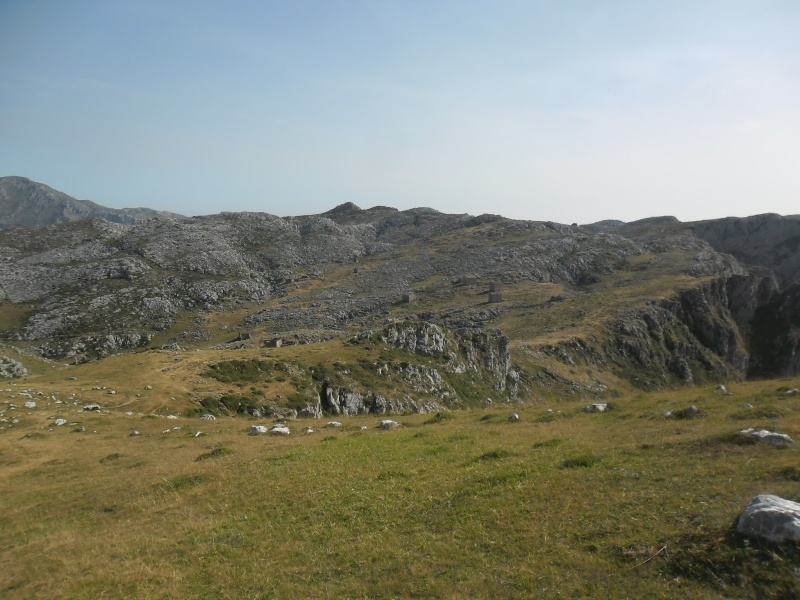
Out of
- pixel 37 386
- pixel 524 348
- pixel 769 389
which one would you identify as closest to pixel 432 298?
pixel 524 348

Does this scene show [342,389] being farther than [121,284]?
No

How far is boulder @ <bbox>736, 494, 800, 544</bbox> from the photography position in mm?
9836

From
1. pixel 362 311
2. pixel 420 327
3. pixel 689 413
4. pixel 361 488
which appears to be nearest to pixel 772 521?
pixel 361 488

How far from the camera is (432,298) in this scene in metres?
178

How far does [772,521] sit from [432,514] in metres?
8.60

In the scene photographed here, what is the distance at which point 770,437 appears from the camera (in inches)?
634

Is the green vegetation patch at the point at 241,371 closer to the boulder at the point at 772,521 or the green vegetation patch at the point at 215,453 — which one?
the green vegetation patch at the point at 215,453

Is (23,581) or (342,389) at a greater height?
(23,581)

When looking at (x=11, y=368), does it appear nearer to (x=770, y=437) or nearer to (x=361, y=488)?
(x=361, y=488)

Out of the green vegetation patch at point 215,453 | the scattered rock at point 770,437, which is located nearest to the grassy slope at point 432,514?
the green vegetation patch at point 215,453

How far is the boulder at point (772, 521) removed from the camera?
9.84m

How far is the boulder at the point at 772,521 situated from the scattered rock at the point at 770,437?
604 cm

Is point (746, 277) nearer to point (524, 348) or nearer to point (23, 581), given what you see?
point (524, 348)

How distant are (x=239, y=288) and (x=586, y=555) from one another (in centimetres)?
19690
